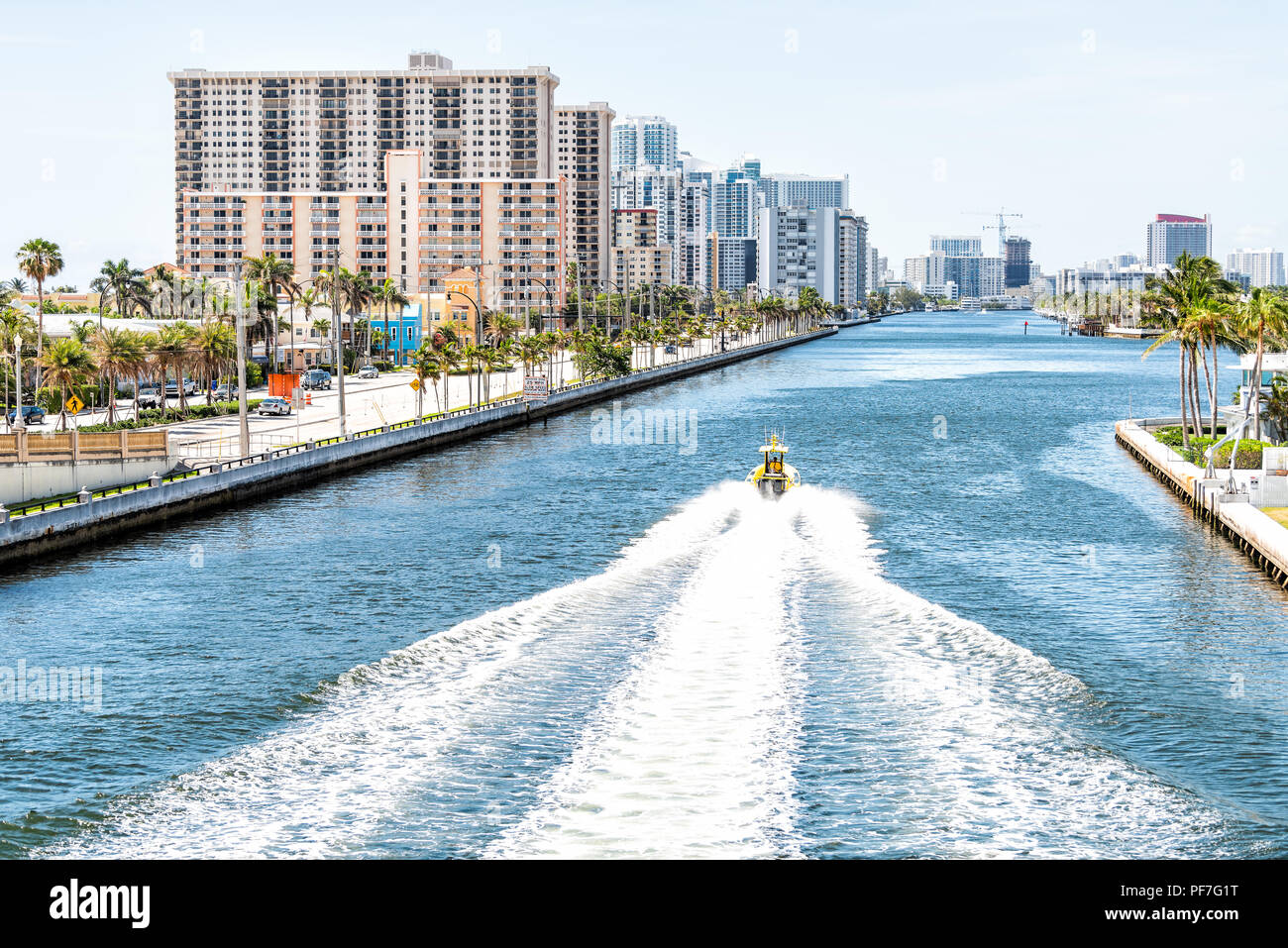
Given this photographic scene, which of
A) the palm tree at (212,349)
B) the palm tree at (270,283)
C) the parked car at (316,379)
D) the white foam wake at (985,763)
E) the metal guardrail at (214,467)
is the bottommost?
the white foam wake at (985,763)

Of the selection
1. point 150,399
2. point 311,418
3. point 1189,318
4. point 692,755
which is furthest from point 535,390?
point 692,755

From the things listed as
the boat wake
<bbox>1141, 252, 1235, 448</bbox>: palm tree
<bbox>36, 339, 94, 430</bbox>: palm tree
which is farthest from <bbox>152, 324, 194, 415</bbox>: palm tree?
the boat wake

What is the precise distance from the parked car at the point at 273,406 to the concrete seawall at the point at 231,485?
13641 millimetres

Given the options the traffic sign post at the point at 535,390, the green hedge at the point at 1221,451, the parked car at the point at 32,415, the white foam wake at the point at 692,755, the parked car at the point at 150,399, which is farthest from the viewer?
the traffic sign post at the point at 535,390

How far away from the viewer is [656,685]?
29.8 m

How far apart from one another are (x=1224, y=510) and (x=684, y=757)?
37.9m

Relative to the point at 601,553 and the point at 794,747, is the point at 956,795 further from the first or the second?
the point at 601,553

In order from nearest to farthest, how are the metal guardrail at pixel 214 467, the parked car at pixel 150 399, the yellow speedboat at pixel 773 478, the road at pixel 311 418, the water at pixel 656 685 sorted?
the water at pixel 656 685 → the metal guardrail at pixel 214 467 → the yellow speedboat at pixel 773 478 → the road at pixel 311 418 → the parked car at pixel 150 399

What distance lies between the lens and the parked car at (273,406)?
99125 millimetres

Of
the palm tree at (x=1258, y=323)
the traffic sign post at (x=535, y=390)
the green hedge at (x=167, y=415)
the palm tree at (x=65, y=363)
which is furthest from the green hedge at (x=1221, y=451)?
the palm tree at (x=65, y=363)

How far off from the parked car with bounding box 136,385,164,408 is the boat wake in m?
68.6

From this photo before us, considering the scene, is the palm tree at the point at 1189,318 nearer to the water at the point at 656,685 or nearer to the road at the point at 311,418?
the water at the point at 656,685

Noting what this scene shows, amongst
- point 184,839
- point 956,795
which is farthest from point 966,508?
point 184,839
